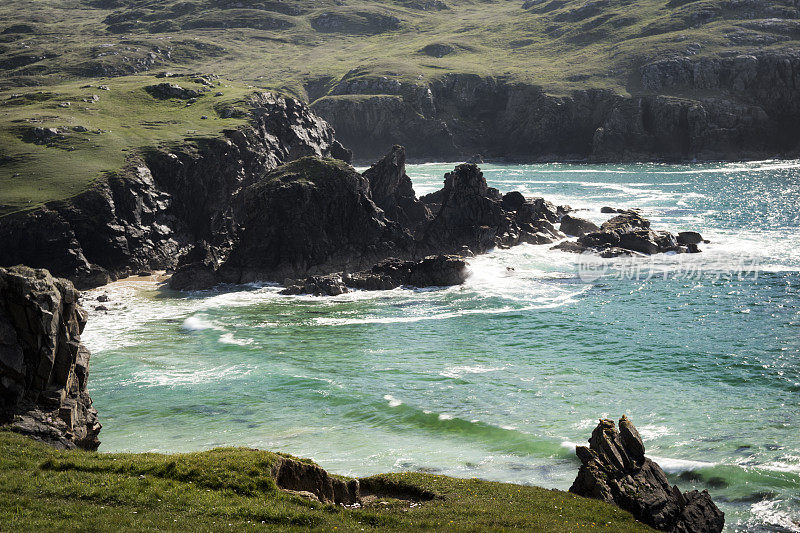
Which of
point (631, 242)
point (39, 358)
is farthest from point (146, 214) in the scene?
point (631, 242)

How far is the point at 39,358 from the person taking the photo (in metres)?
33.5

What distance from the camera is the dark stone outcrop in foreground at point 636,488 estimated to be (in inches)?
1120

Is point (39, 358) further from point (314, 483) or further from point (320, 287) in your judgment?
point (320, 287)

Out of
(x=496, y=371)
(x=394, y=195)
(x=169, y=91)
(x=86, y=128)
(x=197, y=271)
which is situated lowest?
(x=496, y=371)

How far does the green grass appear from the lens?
2439 centimetres

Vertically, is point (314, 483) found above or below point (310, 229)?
below

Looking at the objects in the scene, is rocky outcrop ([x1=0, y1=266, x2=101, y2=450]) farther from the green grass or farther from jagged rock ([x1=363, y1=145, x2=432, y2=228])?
Result: jagged rock ([x1=363, y1=145, x2=432, y2=228])

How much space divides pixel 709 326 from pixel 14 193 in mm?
80766

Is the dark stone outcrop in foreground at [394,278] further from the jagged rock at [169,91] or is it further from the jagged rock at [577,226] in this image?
the jagged rock at [169,91]

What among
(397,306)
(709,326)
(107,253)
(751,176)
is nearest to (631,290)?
(709,326)

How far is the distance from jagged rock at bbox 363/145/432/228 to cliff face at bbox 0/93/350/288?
19684 mm

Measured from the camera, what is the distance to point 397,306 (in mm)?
72188

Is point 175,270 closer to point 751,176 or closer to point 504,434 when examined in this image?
point 504,434

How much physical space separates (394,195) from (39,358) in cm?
7555
